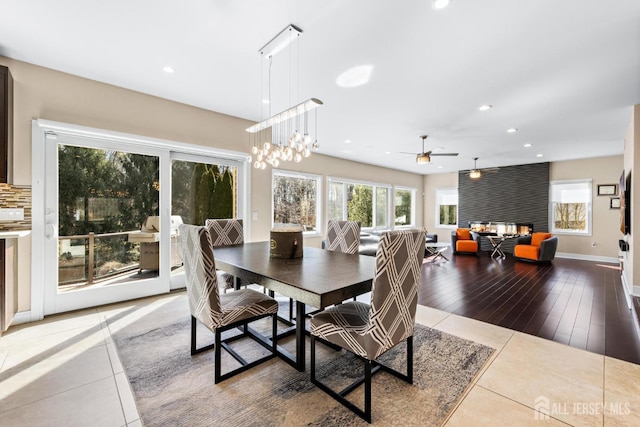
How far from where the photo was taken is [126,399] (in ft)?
5.74

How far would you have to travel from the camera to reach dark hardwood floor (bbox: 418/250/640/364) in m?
2.67

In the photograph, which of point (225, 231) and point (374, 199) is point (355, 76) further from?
point (374, 199)

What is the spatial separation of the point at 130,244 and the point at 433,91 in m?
4.31

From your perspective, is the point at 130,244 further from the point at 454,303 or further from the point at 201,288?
the point at 454,303

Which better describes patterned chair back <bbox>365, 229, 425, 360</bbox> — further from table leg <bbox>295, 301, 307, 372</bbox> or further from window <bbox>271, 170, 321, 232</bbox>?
window <bbox>271, 170, 321, 232</bbox>

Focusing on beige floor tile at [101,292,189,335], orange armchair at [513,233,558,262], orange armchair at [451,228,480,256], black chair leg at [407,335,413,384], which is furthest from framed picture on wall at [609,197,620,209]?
beige floor tile at [101,292,189,335]

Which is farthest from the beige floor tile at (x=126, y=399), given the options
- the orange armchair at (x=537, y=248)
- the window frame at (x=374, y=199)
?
the orange armchair at (x=537, y=248)

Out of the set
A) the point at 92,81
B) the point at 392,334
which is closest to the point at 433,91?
the point at 392,334

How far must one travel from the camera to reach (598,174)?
7.00 meters

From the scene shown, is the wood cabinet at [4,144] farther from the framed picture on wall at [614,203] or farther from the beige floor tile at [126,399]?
the framed picture on wall at [614,203]

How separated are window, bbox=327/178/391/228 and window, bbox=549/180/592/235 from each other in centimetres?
455

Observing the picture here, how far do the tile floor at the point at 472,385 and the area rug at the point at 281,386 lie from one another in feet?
0.34

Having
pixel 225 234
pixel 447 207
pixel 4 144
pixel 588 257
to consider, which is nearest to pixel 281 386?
pixel 225 234

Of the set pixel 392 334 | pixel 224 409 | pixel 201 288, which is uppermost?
pixel 201 288
